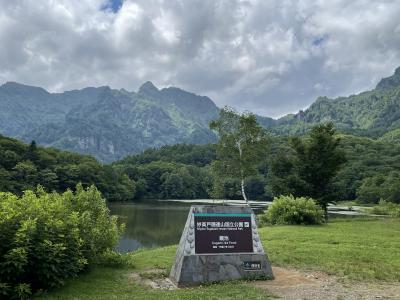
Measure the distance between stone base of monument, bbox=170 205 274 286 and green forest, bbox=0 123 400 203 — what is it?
26.1 m

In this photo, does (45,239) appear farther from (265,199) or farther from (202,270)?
(265,199)

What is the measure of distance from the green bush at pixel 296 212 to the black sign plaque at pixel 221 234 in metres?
17.3

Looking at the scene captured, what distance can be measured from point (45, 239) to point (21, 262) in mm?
787

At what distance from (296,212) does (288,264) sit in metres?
15.4

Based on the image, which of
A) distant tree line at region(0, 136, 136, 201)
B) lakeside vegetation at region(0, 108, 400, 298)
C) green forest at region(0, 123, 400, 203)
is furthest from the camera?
distant tree line at region(0, 136, 136, 201)

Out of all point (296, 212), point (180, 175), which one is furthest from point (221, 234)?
point (180, 175)

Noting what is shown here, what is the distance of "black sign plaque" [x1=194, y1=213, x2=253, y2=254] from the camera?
13133mm

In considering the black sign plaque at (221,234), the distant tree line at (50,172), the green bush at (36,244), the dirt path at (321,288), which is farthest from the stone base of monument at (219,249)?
the distant tree line at (50,172)

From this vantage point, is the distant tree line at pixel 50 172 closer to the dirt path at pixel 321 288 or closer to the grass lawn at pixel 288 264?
the grass lawn at pixel 288 264

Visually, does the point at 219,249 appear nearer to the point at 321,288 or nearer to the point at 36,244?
the point at 321,288

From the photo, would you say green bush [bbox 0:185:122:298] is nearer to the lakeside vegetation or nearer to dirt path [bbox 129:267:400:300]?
the lakeside vegetation

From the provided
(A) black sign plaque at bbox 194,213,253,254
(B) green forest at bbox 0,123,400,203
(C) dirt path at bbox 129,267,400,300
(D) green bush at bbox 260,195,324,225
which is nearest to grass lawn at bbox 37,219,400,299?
(C) dirt path at bbox 129,267,400,300

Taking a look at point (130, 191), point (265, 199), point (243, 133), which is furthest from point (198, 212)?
point (265, 199)

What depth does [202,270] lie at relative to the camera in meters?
12.6
